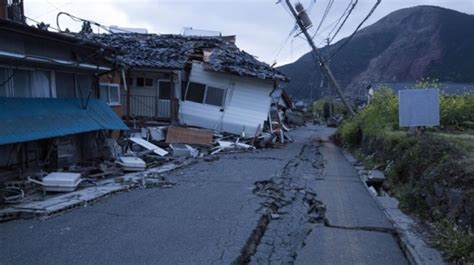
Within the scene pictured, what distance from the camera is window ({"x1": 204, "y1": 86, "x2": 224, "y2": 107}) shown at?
877 inches

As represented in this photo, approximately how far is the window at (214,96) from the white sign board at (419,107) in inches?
456

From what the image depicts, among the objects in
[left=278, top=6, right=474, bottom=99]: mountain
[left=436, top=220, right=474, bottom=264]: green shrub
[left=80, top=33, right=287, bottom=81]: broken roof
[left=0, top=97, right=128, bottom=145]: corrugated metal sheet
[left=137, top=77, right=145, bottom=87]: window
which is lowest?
[left=436, top=220, right=474, bottom=264]: green shrub

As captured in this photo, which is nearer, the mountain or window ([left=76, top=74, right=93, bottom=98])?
window ([left=76, top=74, right=93, bottom=98])

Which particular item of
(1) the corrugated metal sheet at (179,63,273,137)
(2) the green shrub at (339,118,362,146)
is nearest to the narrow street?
(2) the green shrub at (339,118,362,146)

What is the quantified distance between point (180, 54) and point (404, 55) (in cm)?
7644

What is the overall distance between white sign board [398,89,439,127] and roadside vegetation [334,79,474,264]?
66 cm

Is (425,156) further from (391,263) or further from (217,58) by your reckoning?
(217,58)

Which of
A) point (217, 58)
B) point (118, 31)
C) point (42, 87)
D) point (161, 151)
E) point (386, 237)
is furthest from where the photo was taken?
point (118, 31)

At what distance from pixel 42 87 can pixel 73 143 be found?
6.67ft

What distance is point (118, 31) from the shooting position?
27.8m

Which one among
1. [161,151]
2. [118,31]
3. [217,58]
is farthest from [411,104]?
[118,31]

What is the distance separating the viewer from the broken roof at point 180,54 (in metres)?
21.2

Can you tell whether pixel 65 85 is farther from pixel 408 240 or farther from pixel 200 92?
pixel 200 92

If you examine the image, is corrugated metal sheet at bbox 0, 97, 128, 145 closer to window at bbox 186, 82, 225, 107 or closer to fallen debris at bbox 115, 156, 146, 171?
fallen debris at bbox 115, 156, 146, 171
